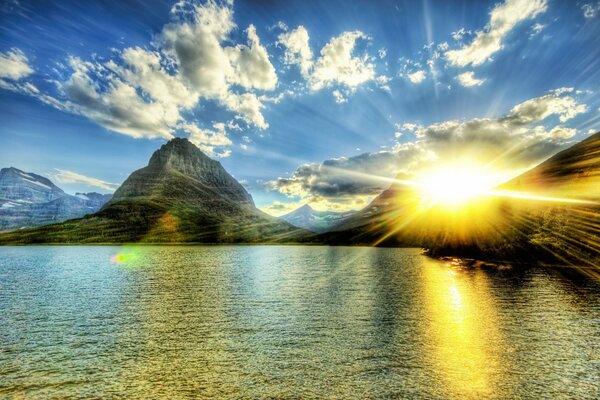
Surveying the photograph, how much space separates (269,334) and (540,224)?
137 meters

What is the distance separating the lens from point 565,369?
2462cm

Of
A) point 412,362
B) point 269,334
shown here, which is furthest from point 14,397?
point 412,362

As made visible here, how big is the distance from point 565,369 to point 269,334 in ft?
88.0

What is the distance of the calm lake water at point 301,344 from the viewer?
21859 millimetres

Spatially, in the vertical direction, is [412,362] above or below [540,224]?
below

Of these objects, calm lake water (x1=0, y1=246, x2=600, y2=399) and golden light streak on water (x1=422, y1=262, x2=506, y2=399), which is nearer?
calm lake water (x1=0, y1=246, x2=600, y2=399)

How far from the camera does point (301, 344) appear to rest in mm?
30234

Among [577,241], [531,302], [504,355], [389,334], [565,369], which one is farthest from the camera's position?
[577,241]

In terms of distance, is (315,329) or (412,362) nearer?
(412,362)

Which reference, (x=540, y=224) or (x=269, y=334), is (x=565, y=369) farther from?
(x=540, y=224)

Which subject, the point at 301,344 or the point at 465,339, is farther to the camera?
the point at 465,339

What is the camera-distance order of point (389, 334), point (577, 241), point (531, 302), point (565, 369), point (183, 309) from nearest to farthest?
point (565, 369) → point (389, 334) → point (183, 309) → point (531, 302) → point (577, 241)

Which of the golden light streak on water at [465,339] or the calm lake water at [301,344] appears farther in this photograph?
the golden light streak on water at [465,339]

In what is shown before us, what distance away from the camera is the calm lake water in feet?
71.7
